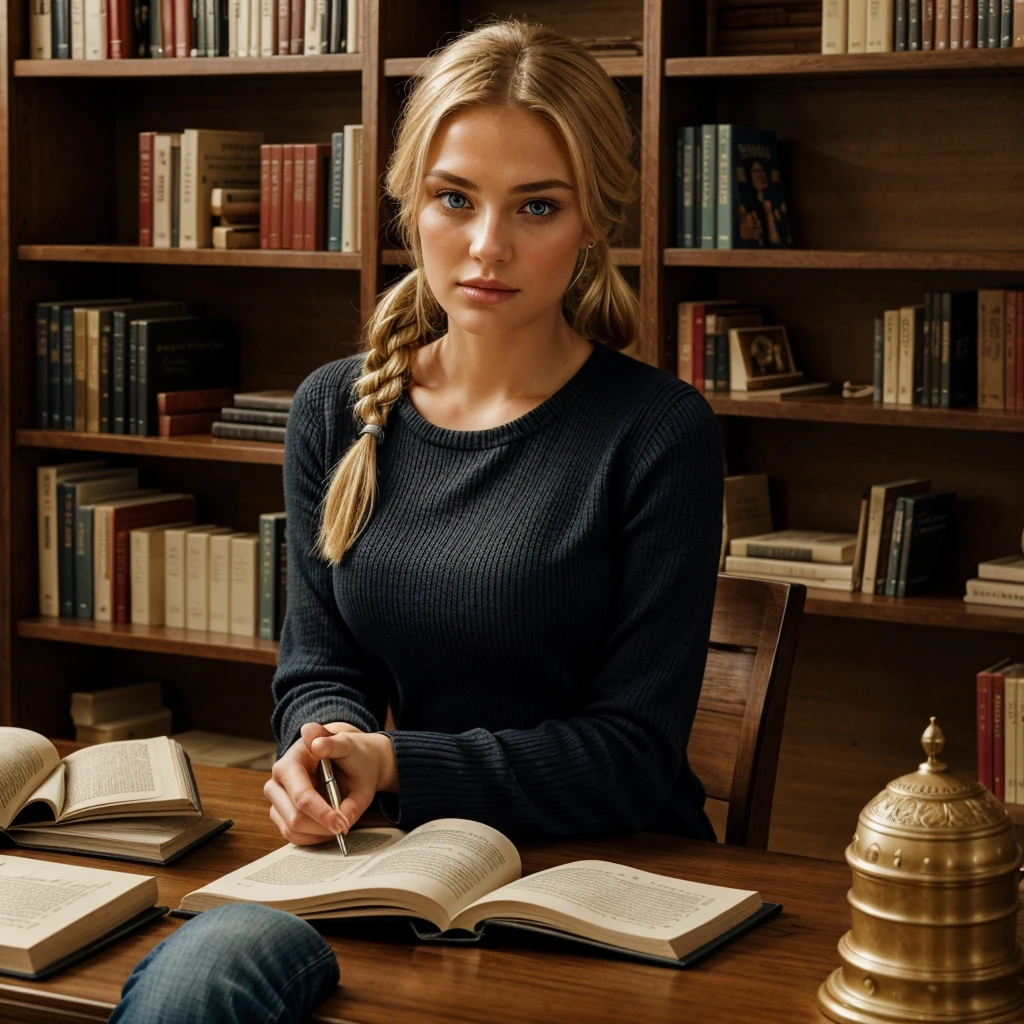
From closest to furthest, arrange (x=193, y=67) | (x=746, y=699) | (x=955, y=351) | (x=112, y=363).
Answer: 1. (x=746, y=699)
2. (x=955, y=351)
3. (x=193, y=67)
4. (x=112, y=363)

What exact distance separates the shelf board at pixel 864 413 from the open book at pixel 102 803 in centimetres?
153

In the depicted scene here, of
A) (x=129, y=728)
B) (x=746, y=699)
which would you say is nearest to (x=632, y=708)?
(x=746, y=699)

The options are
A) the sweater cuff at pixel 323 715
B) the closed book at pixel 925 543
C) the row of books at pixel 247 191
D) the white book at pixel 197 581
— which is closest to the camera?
the sweater cuff at pixel 323 715

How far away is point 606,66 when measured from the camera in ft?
9.33

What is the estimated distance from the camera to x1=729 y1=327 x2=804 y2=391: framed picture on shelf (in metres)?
2.92

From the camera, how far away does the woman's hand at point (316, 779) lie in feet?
4.43

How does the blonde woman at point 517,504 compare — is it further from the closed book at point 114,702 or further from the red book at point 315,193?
the closed book at point 114,702

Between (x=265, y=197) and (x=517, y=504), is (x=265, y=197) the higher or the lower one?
the higher one

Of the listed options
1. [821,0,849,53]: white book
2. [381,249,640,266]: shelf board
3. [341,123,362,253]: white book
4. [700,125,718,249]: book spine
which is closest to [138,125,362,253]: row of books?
[341,123,362,253]: white book

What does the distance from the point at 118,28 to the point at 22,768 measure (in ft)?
7.28

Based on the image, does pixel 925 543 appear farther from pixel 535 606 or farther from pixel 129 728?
pixel 129 728

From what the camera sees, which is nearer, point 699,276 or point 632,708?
point 632,708

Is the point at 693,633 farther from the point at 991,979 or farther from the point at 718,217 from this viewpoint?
the point at 718,217

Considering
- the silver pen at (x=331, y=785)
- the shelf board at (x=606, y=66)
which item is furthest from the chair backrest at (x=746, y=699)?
the shelf board at (x=606, y=66)
